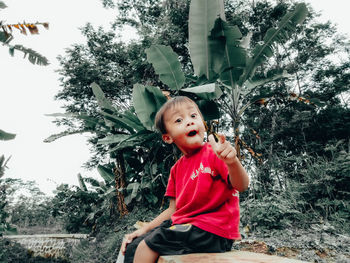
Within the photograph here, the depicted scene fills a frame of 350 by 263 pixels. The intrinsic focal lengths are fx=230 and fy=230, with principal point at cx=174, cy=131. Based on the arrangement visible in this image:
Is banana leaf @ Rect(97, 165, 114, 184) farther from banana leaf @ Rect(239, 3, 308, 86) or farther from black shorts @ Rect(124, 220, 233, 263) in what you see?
black shorts @ Rect(124, 220, 233, 263)

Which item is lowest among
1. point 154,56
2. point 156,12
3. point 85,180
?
point 85,180

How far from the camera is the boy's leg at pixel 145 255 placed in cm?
81

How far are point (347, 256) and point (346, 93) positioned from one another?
799cm

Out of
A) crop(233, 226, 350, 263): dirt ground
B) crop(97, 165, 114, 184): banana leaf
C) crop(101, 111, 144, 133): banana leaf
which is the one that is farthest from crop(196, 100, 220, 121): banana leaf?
crop(97, 165, 114, 184): banana leaf

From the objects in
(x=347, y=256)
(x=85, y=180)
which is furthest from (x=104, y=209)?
(x=347, y=256)

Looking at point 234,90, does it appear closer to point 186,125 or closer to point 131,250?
point 186,125

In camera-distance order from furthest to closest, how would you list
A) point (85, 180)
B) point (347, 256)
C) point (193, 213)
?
1. point (85, 180)
2. point (347, 256)
3. point (193, 213)

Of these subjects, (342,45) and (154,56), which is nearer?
(154,56)

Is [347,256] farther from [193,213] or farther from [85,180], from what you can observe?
[85,180]

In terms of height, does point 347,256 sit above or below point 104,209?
above

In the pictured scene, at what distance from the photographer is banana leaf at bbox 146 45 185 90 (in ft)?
→ 10.2

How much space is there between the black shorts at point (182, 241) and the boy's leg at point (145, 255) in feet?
0.05

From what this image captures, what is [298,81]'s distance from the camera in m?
8.09

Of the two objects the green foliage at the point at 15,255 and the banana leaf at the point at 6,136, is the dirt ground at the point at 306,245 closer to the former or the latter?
the banana leaf at the point at 6,136
